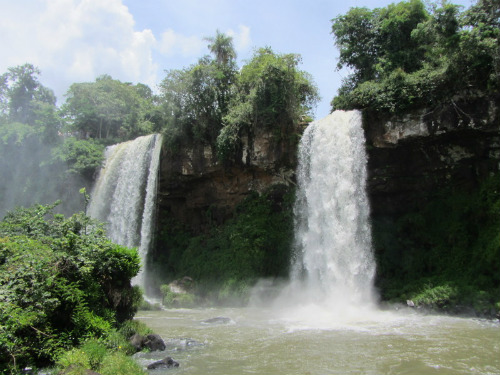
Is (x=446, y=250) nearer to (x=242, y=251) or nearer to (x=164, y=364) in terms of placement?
(x=242, y=251)

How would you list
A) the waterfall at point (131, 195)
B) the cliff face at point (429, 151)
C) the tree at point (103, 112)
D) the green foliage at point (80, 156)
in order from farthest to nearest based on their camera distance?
the tree at point (103, 112), the green foliage at point (80, 156), the waterfall at point (131, 195), the cliff face at point (429, 151)

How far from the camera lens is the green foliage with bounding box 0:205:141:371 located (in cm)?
730

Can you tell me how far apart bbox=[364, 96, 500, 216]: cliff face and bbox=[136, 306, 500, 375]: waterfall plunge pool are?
646cm

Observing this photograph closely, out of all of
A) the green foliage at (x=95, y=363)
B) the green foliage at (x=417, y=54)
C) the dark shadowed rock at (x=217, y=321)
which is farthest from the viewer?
the green foliage at (x=417, y=54)

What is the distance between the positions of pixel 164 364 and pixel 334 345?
4.20m

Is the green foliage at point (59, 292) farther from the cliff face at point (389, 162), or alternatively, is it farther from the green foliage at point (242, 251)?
the cliff face at point (389, 162)

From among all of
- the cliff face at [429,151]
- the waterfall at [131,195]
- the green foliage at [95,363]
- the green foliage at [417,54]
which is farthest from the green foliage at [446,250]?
the waterfall at [131,195]

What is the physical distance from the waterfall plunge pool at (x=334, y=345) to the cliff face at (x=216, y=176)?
894 centimetres

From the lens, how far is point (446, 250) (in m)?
17.1

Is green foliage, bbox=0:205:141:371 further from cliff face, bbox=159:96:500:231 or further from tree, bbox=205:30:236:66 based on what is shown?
tree, bbox=205:30:236:66

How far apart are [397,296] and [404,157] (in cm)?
648

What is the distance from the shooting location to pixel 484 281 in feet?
47.8

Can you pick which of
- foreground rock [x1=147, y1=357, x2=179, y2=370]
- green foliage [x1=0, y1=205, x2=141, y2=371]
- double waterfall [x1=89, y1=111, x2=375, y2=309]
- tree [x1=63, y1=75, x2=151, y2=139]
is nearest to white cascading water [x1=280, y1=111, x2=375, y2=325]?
double waterfall [x1=89, y1=111, x2=375, y2=309]

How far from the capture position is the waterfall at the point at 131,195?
2338 cm
